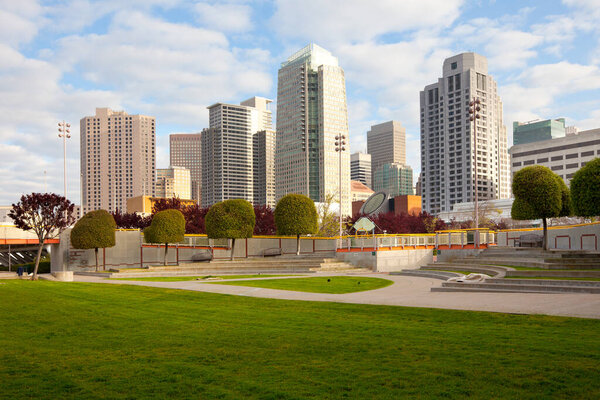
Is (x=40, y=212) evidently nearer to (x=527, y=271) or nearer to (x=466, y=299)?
(x=466, y=299)

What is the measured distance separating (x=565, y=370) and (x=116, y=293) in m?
16.2

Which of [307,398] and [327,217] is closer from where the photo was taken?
[307,398]

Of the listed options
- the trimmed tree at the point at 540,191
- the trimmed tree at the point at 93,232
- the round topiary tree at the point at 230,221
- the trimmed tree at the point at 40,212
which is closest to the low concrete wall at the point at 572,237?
the trimmed tree at the point at 540,191

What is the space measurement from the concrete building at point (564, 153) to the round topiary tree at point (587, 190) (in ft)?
473

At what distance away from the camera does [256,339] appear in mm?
9695

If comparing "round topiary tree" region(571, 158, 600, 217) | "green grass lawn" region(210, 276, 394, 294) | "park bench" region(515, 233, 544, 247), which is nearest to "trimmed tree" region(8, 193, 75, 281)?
"green grass lawn" region(210, 276, 394, 294)

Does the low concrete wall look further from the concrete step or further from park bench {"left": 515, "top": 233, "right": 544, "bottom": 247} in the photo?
the concrete step

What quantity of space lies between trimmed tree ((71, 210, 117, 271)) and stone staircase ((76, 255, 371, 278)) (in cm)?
249

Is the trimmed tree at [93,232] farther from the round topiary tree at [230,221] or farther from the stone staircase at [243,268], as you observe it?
the round topiary tree at [230,221]

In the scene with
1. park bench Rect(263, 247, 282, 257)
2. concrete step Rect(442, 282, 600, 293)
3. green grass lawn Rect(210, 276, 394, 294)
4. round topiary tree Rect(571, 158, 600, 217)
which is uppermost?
round topiary tree Rect(571, 158, 600, 217)

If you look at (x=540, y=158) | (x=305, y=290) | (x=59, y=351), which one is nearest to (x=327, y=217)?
(x=305, y=290)

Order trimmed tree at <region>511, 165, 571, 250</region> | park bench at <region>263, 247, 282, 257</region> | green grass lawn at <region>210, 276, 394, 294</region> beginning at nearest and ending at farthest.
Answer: green grass lawn at <region>210, 276, 394, 294</region> < trimmed tree at <region>511, 165, 571, 250</region> < park bench at <region>263, 247, 282, 257</region>

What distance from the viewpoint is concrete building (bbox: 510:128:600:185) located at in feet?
513

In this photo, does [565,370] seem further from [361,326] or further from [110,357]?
[110,357]
